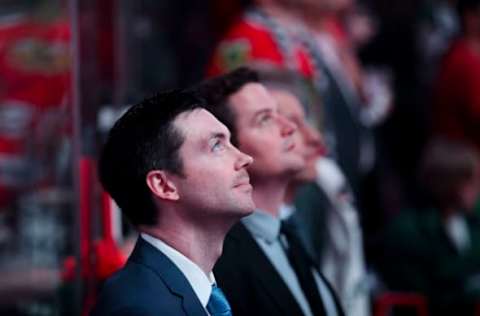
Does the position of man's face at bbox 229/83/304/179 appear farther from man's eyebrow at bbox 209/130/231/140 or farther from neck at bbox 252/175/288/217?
man's eyebrow at bbox 209/130/231/140

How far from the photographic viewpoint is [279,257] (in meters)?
3.57

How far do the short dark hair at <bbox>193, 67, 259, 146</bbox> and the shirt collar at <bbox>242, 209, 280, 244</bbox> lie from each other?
191 mm

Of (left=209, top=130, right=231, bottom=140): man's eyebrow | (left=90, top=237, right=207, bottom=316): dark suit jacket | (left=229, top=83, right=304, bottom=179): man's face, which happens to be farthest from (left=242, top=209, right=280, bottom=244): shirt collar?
(left=90, top=237, right=207, bottom=316): dark suit jacket

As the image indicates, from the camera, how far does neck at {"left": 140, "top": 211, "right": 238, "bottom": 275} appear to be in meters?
3.06

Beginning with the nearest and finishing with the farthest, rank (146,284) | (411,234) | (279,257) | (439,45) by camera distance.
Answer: (146,284), (279,257), (411,234), (439,45)

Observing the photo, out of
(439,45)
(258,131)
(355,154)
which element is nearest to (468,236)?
(355,154)

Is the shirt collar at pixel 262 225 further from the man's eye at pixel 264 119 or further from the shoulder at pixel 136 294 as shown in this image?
the shoulder at pixel 136 294

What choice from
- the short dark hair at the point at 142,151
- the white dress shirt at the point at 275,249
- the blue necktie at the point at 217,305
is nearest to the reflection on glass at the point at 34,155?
the white dress shirt at the point at 275,249

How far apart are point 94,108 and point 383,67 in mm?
3154

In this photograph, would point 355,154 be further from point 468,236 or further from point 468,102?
point 468,102

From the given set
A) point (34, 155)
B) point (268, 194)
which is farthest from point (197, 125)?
point (34, 155)

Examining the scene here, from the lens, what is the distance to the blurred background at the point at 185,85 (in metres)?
4.44

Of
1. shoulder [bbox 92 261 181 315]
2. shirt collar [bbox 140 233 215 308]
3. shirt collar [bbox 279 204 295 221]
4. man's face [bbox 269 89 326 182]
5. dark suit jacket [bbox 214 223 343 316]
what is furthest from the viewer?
man's face [bbox 269 89 326 182]

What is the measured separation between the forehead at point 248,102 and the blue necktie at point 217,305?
64cm
